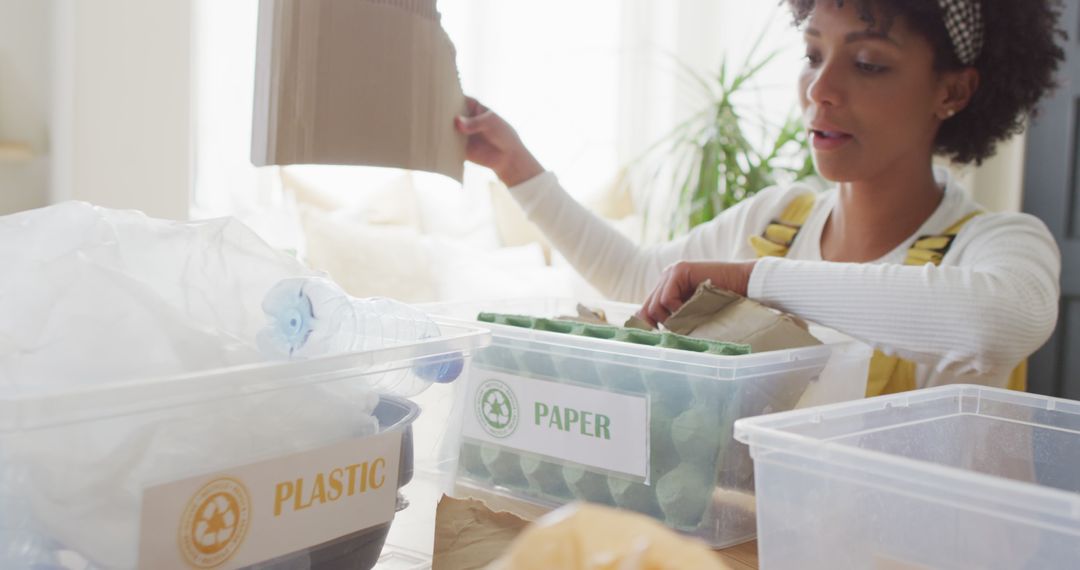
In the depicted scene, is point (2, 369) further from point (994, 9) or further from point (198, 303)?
point (994, 9)

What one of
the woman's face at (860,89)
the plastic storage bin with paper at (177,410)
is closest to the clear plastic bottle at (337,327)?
the plastic storage bin with paper at (177,410)

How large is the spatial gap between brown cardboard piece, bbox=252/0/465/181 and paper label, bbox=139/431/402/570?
0.23 m

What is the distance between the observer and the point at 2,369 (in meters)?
0.39

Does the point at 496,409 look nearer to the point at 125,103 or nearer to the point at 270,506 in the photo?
the point at 270,506

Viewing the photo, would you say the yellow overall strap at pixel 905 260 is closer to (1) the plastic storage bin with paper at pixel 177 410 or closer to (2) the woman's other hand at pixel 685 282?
(2) the woman's other hand at pixel 685 282

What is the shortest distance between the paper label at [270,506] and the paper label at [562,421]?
0.17 m

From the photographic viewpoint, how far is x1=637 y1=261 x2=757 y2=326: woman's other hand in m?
0.86

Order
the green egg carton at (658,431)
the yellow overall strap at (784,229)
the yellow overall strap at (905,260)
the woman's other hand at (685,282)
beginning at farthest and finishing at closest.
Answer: the yellow overall strap at (784,229) < the yellow overall strap at (905,260) < the woman's other hand at (685,282) < the green egg carton at (658,431)

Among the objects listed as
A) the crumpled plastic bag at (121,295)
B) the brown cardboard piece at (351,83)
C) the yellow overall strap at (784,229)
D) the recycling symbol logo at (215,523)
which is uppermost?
the brown cardboard piece at (351,83)

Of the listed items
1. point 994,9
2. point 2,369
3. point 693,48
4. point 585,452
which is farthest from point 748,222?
point 693,48

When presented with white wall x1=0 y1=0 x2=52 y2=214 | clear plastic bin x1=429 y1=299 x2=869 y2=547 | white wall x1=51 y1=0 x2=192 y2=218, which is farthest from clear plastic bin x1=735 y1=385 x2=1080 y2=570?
white wall x1=0 y1=0 x2=52 y2=214

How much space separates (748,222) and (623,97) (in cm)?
227

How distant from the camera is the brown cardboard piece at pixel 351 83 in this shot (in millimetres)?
590

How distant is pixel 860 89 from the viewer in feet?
3.66
